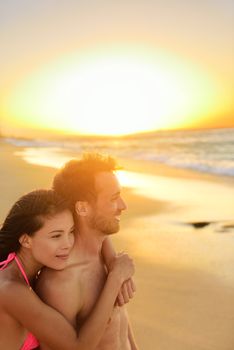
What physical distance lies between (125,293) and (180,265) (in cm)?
339

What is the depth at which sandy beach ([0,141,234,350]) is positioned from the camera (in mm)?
4062

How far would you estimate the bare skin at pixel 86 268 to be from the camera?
87.8 inches

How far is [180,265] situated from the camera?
561 centimetres

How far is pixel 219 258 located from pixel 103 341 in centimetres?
353

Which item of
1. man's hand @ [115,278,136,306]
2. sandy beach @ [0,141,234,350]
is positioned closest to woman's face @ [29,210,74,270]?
man's hand @ [115,278,136,306]

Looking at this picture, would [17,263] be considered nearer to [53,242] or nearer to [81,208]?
[53,242]

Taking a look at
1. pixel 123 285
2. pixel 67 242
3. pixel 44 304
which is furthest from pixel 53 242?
pixel 123 285

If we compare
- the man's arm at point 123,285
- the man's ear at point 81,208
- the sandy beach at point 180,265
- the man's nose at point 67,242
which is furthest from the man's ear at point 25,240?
the sandy beach at point 180,265

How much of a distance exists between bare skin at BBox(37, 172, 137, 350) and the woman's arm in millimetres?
95

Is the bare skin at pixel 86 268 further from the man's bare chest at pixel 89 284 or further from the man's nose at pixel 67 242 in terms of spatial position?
the man's nose at pixel 67 242

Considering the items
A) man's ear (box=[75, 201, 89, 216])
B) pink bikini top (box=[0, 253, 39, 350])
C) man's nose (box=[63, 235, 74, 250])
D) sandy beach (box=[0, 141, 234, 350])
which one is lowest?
sandy beach (box=[0, 141, 234, 350])

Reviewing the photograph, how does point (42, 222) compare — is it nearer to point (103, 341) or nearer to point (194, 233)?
point (103, 341)

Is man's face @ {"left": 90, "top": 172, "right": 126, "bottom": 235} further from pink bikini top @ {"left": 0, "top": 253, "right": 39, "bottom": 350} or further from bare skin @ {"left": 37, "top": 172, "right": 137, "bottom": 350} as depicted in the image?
pink bikini top @ {"left": 0, "top": 253, "right": 39, "bottom": 350}

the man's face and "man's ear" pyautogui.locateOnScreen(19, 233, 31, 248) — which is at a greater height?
the man's face
